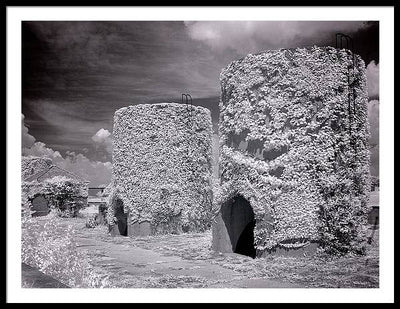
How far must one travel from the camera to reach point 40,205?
2227cm

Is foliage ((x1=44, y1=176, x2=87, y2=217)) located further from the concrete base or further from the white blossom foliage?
the concrete base

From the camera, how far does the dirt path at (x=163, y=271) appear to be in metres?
6.84

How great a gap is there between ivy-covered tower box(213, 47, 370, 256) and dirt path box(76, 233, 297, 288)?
1395 millimetres

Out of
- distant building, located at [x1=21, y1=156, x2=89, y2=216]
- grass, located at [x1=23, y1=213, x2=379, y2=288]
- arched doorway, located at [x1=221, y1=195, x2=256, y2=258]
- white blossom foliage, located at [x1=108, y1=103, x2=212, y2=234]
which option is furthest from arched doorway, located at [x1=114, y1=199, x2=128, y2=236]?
distant building, located at [x1=21, y1=156, x2=89, y2=216]

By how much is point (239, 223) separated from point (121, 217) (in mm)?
5423

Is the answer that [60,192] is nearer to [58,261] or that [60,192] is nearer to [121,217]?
[121,217]

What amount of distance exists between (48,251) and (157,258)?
204cm

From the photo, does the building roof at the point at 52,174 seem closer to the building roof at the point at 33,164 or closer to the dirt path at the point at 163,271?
the building roof at the point at 33,164

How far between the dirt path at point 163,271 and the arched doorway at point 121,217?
368 cm

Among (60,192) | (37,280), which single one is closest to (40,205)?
(60,192)

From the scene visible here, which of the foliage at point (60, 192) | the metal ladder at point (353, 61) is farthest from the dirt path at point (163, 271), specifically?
the foliage at point (60, 192)

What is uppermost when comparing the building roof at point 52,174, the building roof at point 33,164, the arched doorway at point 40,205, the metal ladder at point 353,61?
the metal ladder at point 353,61

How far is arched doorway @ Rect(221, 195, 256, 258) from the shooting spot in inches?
377
